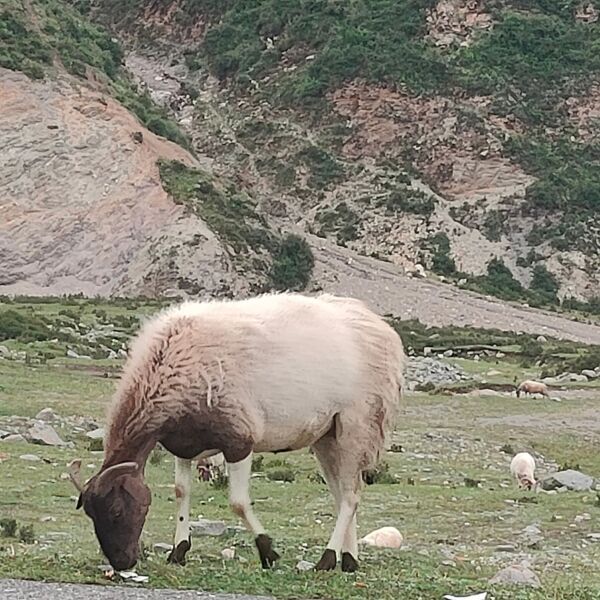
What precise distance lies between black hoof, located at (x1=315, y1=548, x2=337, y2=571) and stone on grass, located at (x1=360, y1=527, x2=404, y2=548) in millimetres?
2751

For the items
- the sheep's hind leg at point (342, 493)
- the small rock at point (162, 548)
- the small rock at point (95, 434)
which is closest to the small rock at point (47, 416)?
the small rock at point (95, 434)

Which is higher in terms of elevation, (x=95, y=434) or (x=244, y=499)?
(x=244, y=499)

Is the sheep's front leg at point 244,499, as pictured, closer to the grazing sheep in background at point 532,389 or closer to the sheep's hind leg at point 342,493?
the sheep's hind leg at point 342,493

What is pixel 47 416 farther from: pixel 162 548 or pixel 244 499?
pixel 244 499

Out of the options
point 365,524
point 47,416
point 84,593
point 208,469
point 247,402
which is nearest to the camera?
point 84,593

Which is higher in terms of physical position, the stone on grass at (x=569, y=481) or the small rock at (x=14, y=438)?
the stone on grass at (x=569, y=481)

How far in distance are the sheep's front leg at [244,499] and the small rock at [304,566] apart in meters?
0.25

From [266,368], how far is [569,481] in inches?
436

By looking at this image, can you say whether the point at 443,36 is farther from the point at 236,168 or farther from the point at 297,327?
the point at 297,327

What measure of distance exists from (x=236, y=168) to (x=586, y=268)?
26724 mm

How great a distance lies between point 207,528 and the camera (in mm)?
12477

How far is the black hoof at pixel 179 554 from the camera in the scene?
9.73 meters

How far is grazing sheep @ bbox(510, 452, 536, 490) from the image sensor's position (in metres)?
19.1

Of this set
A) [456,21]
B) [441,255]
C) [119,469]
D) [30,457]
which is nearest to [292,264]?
[441,255]
